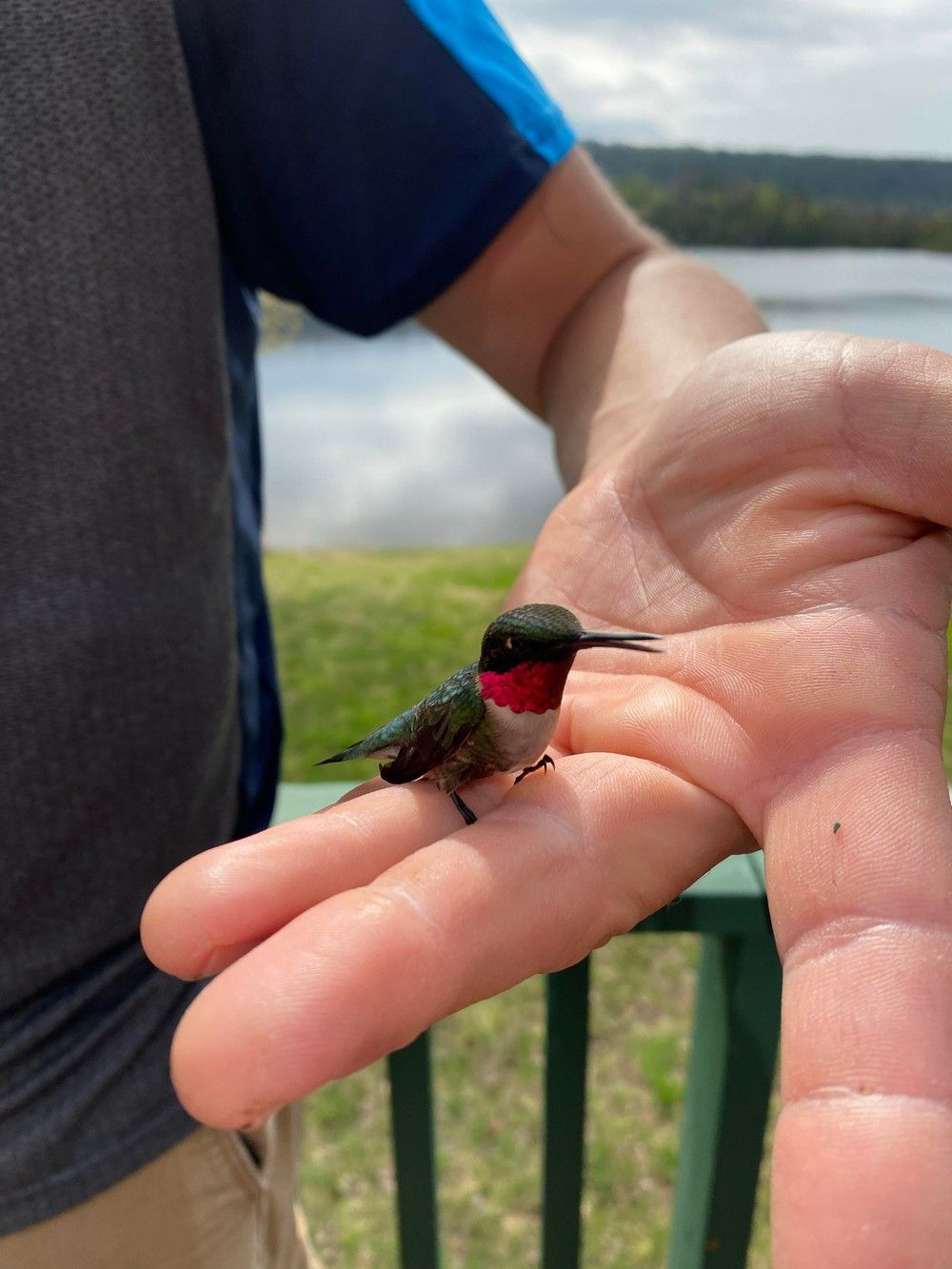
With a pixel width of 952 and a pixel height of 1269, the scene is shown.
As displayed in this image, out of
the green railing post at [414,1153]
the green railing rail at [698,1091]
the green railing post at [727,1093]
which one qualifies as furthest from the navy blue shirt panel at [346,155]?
the green railing post at [727,1093]

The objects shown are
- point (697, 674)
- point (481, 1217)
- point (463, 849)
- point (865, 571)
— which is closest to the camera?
point (463, 849)

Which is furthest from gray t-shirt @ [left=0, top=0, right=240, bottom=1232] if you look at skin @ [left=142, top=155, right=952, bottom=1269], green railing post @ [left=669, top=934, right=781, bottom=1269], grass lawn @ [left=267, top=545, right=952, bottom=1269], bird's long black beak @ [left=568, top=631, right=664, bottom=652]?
grass lawn @ [left=267, top=545, right=952, bottom=1269]

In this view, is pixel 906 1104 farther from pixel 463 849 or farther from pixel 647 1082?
pixel 647 1082

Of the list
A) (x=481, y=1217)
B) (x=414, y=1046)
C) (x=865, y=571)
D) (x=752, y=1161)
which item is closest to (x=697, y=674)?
(x=865, y=571)

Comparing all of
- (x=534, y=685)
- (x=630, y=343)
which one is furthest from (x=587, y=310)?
(x=534, y=685)

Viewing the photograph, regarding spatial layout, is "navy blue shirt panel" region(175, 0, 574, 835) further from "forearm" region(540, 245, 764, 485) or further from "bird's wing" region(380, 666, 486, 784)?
"bird's wing" region(380, 666, 486, 784)

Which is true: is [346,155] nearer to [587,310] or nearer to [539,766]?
[587,310]
